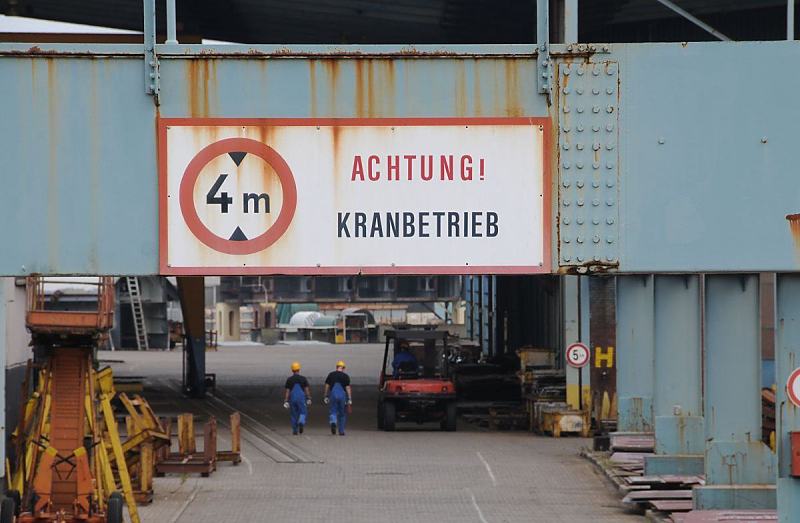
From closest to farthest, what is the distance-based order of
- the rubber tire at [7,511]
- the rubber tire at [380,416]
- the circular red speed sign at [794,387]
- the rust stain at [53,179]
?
the rust stain at [53,179] → the circular red speed sign at [794,387] → the rubber tire at [7,511] → the rubber tire at [380,416]

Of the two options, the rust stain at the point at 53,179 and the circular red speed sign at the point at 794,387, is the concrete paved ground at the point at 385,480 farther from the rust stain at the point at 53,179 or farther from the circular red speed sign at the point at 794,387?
the rust stain at the point at 53,179

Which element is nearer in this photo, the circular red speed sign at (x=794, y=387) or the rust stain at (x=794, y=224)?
the rust stain at (x=794, y=224)

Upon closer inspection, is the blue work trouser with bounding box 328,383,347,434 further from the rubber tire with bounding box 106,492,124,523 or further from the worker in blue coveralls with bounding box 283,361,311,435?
the rubber tire with bounding box 106,492,124,523

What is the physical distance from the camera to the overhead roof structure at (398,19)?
105ft

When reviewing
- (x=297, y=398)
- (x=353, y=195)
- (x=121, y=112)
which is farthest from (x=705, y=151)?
(x=297, y=398)

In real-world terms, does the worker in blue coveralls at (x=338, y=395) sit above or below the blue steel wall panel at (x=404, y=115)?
below

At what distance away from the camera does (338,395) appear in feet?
99.9

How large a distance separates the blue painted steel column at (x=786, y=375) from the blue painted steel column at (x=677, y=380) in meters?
9.97

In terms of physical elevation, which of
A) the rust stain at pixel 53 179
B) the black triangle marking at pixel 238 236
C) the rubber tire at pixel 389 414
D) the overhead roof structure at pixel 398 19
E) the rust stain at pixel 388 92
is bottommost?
the rubber tire at pixel 389 414

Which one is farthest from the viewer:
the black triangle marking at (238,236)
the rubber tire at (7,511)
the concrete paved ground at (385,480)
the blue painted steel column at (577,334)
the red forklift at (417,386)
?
the red forklift at (417,386)

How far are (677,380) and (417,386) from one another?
928 cm

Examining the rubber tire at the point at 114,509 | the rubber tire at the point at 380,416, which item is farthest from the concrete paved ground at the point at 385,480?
the rubber tire at the point at 114,509

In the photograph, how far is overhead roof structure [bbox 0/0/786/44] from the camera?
3198 cm

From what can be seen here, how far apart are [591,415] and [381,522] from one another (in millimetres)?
12602
